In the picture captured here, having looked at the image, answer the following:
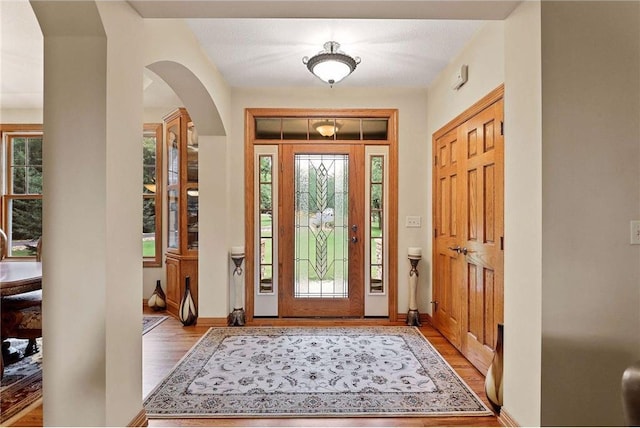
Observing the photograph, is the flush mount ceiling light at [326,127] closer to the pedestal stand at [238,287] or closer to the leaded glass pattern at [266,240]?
the leaded glass pattern at [266,240]

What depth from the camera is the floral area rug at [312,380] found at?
6.89 ft

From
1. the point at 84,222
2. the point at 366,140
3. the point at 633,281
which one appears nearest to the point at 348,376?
the point at 633,281

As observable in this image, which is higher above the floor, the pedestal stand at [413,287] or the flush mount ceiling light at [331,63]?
the flush mount ceiling light at [331,63]

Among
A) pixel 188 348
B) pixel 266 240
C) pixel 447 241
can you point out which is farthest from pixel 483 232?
pixel 188 348

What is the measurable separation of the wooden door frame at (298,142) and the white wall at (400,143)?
0.05 metres

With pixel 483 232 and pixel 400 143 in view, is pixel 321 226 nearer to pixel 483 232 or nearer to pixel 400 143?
pixel 400 143

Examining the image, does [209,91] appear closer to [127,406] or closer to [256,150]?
[256,150]

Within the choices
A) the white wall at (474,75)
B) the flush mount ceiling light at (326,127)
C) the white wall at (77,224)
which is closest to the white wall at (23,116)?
the flush mount ceiling light at (326,127)

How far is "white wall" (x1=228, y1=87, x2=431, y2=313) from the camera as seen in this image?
391cm

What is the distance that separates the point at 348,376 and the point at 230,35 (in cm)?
279

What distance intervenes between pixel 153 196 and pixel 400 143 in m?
3.25

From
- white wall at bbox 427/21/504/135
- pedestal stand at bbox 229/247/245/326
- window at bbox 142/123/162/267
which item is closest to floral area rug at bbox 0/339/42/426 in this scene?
pedestal stand at bbox 229/247/245/326

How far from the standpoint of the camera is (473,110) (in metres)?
2.80

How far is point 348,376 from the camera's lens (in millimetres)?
2494
